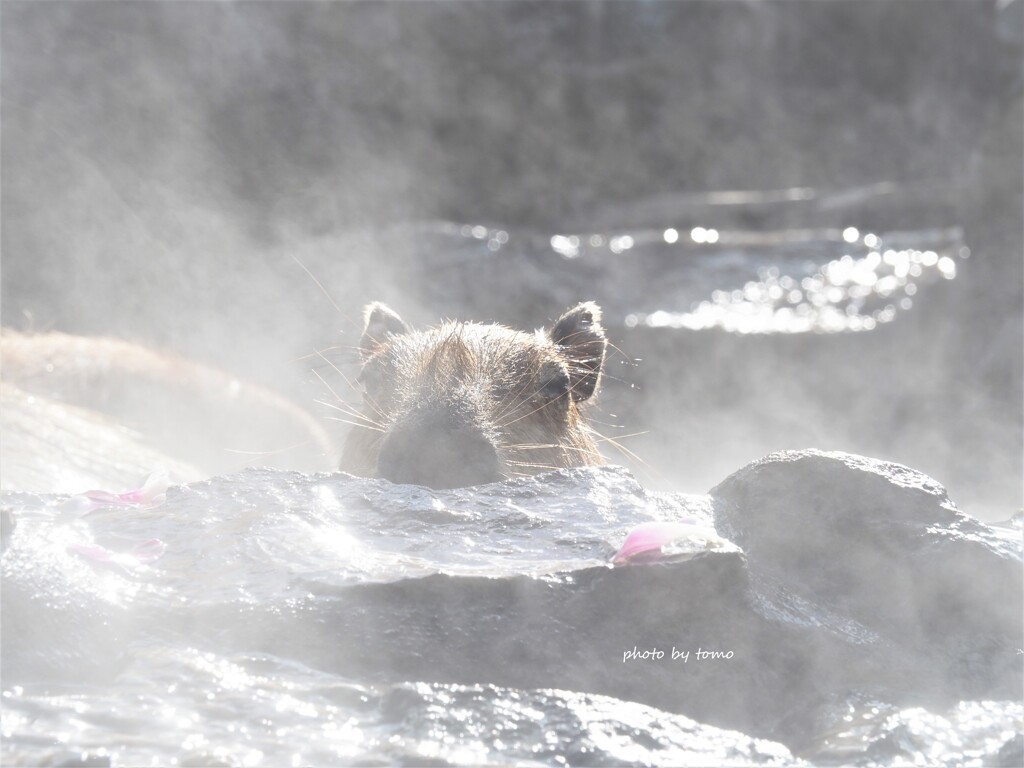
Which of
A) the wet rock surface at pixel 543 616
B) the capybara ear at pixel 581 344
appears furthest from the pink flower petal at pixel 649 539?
the capybara ear at pixel 581 344

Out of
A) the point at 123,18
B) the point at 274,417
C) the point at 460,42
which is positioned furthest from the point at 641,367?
the point at 460,42

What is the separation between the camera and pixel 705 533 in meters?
2.33

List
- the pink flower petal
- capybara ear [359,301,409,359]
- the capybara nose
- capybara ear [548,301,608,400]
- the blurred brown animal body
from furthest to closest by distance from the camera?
1. the blurred brown animal body
2. capybara ear [359,301,409,359]
3. capybara ear [548,301,608,400]
4. the capybara nose
5. the pink flower petal

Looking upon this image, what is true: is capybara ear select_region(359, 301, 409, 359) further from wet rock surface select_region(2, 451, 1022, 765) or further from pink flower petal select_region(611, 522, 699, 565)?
pink flower petal select_region(611, 522, 699, 565)

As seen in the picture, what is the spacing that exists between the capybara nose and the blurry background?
4.96 feet

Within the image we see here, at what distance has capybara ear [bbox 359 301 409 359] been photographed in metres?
4.91

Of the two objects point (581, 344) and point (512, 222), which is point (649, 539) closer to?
point (581, 344)

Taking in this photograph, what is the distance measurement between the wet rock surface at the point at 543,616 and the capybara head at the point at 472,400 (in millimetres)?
560

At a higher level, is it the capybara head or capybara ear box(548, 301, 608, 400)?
capybara ear box(548, 301, 608, 400)

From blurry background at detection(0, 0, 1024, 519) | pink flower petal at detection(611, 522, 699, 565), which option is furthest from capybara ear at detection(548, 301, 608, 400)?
pink flower petal at detection(611, 522, 699, 565)

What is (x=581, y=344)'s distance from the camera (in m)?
4.71

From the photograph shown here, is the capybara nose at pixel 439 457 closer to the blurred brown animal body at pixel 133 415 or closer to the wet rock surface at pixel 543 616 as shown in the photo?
the wet rock surface at pixel 543 616

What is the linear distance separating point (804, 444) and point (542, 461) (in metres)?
3.70

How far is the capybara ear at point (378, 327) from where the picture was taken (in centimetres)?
491
